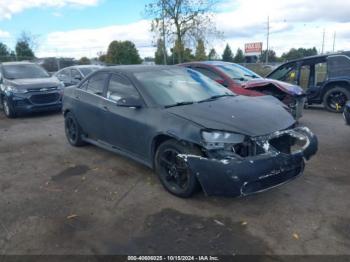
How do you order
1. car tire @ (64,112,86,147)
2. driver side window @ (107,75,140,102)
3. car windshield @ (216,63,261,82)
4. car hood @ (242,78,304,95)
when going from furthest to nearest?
1. car windshield @ (216,63,261,82)
2. car hood @ (242,78,304,95)
3. car tire @ (64,112,86,147)
4. driver side window @ (107,75,140,102)

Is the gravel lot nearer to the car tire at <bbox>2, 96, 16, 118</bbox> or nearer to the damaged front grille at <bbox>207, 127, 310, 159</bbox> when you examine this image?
the damaged front grille at <bbox>207, 127, 310, 159</bbox>

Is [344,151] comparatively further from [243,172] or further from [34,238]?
[34,238]

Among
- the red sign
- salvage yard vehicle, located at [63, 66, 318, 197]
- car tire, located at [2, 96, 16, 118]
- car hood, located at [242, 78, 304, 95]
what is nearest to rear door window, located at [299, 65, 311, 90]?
car hood, located at [242, 78, 304, 95]

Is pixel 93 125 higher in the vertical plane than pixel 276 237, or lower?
higher

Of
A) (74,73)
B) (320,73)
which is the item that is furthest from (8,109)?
(320,73)

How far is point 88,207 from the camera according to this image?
157 inches

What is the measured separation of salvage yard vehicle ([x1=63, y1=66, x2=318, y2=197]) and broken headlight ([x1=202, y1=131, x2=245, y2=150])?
0.01 meters

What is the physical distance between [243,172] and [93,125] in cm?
311

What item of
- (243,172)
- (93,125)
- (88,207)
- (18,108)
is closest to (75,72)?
(18,108)

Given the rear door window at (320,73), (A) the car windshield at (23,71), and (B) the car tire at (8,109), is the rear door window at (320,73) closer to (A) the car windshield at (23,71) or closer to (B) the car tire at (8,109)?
(A) the car windshield at (23,71)

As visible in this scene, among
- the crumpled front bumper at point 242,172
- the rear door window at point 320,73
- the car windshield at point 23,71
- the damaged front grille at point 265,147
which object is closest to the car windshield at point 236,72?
the rear door window at point 320,73

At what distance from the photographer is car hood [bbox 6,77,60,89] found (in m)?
9.82

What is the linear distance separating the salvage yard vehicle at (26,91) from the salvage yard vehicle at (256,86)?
4784mm

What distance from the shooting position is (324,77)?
381 inches
